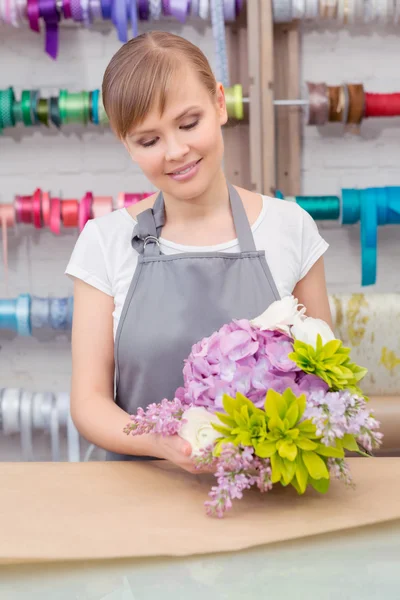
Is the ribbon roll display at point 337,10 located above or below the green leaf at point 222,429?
above

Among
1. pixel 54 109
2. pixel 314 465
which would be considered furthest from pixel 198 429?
pixel 54 109

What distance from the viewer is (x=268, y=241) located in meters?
1.49

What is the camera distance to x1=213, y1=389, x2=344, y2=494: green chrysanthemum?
91cm

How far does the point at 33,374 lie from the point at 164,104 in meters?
1.87

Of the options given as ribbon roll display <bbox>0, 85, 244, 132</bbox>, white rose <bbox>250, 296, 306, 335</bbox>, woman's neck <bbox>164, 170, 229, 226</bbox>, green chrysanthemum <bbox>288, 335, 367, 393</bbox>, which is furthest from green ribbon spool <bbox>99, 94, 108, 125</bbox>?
green chrysanthemum <bbox>288, 335, 367, 393</bbox>

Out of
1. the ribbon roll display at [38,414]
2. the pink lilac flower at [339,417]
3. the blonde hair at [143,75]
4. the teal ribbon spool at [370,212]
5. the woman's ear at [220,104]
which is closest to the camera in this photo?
the pink lilac flower at [339,417]

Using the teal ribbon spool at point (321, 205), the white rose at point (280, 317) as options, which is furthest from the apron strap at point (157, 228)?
the teal ribbon spool at point (321, 205)

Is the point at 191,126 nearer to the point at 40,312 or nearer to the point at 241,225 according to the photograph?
the point at 241,225

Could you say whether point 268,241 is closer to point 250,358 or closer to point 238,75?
point 250,358

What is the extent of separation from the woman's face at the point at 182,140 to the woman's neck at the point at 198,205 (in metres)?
0.12

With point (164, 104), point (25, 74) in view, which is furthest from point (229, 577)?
point (25, 74)

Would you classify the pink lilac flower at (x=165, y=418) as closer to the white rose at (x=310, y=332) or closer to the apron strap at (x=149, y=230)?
the white rose at (x=310, y=332)

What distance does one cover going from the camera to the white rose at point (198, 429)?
95 centimetres

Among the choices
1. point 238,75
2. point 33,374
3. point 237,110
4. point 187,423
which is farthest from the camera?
point 33,374
